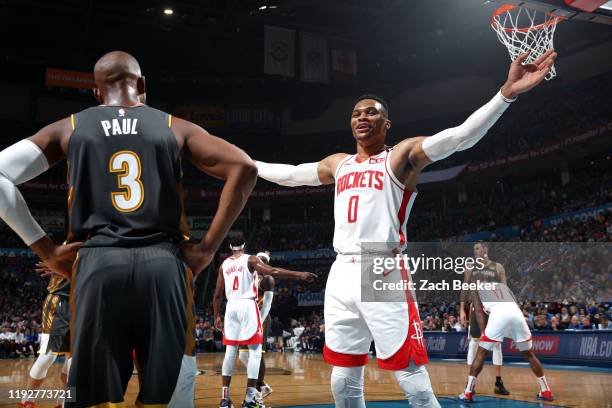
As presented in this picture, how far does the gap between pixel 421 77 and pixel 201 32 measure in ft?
42.7

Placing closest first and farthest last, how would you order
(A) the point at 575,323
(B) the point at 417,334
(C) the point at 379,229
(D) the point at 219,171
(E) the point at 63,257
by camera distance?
(E) the point at 63,257
(D) the point at 219,171
(B) the point at 417,334
(C) the point at 379,229
(A) the point at 575,323

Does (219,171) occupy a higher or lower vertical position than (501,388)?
higher

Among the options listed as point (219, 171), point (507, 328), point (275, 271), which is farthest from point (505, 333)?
point (219, 171)

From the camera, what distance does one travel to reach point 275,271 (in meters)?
7.53

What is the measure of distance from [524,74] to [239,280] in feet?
18.0

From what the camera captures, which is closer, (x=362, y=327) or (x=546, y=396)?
(x=362, y=327)

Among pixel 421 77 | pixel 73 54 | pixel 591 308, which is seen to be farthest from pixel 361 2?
pixel 591 308

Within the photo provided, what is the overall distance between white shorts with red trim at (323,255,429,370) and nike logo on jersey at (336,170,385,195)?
55 centimetres

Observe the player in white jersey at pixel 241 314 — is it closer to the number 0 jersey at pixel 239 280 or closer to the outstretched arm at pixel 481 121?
the number 0 jersey at pixel 239 280

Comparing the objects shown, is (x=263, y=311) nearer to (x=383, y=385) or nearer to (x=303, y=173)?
(x=383, y=385)

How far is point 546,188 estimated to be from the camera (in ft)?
90.8

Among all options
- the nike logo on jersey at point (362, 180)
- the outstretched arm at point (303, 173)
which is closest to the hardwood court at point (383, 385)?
the outstretched arm at point (303, 173)

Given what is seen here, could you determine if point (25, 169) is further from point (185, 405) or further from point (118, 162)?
point (185, 405)

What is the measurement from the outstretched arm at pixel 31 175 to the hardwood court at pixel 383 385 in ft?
18.5
